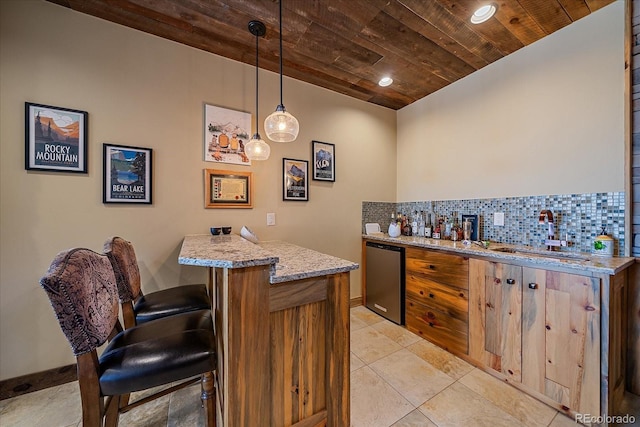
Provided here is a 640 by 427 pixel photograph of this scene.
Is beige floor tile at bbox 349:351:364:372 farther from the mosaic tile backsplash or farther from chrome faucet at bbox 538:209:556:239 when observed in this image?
chrome faucet at bbox 538:209:556:239

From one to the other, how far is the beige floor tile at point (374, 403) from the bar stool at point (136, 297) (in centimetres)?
119

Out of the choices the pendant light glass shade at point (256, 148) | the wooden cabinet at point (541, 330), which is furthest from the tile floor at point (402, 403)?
the pendant light glass shade at point (256, 148)

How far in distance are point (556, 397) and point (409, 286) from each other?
3.91 feet

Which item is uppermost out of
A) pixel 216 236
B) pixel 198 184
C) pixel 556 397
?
pixel 198 184

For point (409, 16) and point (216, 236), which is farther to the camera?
Result: point (216, 236)

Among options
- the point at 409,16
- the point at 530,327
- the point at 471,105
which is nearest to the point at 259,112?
the point at 409,16

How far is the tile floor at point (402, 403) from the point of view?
1.43 metres

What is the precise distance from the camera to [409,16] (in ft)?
5.86

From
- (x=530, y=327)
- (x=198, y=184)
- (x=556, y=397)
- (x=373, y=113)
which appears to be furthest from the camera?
(x=373, y=113)

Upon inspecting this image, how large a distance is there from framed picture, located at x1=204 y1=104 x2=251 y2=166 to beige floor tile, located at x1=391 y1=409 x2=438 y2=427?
235cm

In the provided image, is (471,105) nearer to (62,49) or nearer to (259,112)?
(259,112)

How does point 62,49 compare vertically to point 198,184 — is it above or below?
above

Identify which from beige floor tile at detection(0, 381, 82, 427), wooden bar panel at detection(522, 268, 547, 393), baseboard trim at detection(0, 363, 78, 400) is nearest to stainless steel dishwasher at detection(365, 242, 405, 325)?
wooden bar panel at detection(522, 268, 547, 393)

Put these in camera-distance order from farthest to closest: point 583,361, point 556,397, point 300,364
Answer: point 556,397
point 583,361
point 300,364
